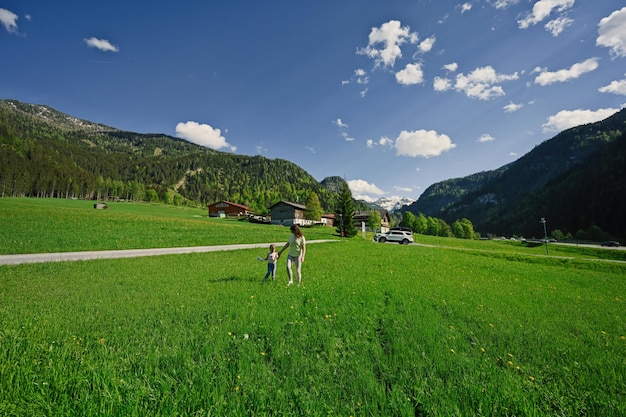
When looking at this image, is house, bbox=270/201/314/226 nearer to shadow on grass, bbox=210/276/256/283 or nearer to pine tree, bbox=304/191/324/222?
pine tree, bbox=304/191/324/222

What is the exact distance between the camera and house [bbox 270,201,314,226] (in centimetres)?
8888

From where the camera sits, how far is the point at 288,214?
3553 inches

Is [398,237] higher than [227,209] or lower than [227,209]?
lower

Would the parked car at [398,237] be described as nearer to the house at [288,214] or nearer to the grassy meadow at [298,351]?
the grassy meadow at [298,351]

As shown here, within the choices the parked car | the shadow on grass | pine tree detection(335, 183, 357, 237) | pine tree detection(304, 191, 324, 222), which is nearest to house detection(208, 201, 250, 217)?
pine tree detection(304, 191, 324, 222)

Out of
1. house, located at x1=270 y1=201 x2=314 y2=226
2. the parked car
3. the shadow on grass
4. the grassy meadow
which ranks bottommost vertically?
the parked car

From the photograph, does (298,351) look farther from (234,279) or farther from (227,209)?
(227,209)

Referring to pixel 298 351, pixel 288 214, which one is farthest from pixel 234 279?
pixel 288 214

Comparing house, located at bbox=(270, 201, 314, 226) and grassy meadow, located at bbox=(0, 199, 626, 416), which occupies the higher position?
house, located at bbox=(270, 201, 314, 226)

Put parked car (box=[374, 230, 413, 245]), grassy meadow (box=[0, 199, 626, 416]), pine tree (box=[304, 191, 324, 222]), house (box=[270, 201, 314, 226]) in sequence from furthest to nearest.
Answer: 1. house (box=[270, 201, 314, 226])
2. pine tree (box=[304, 191, 324, 222])
3. parked car (box=[374, 230, 413, 245])
4. grassy meadow (box=[0, 199, 626, 416])

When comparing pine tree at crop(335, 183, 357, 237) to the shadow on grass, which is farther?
pine tree at crop(335, 183, 357, 237)

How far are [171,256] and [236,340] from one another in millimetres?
14939

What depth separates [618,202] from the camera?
107125mm

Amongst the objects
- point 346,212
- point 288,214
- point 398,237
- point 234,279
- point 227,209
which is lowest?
point 398,237
